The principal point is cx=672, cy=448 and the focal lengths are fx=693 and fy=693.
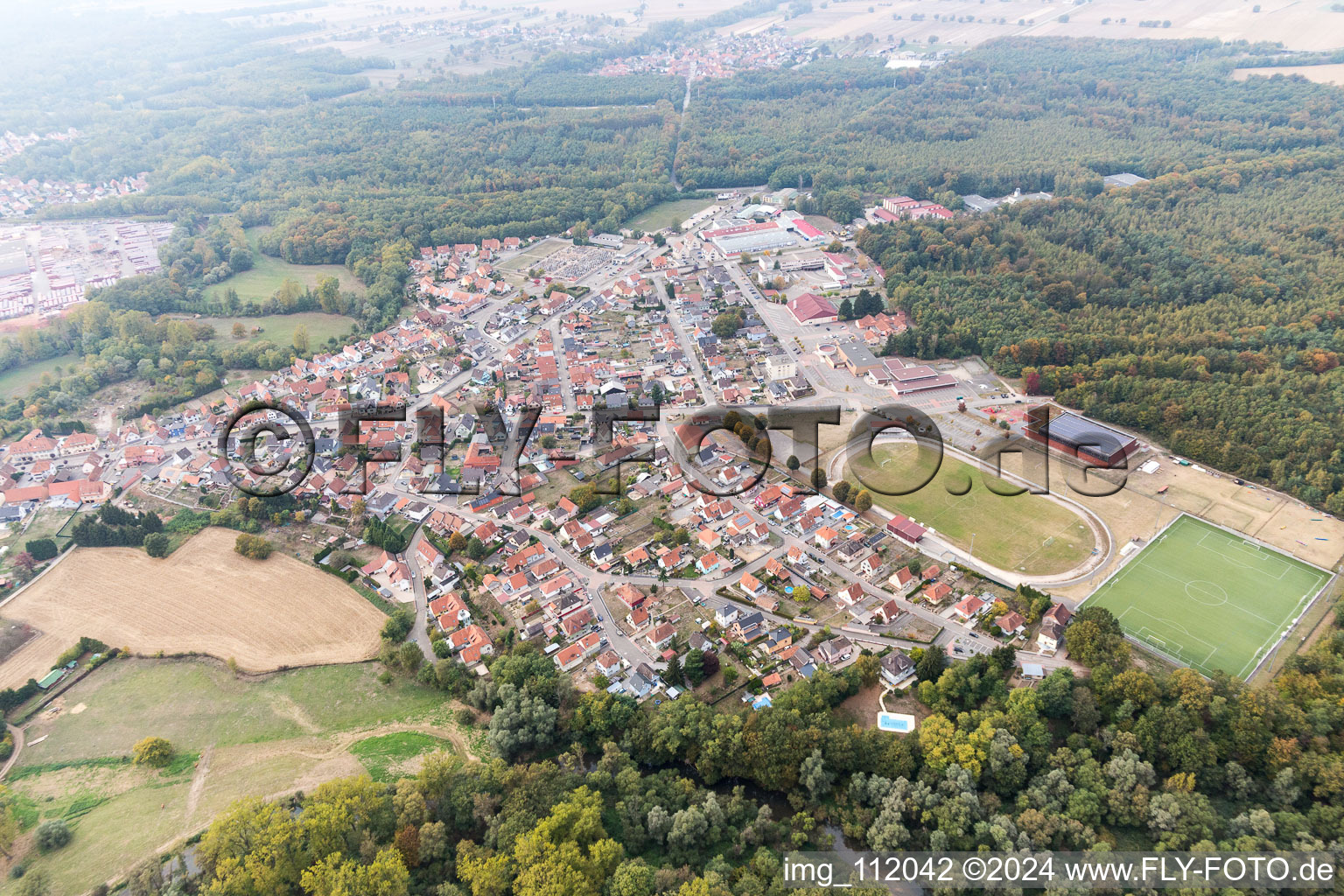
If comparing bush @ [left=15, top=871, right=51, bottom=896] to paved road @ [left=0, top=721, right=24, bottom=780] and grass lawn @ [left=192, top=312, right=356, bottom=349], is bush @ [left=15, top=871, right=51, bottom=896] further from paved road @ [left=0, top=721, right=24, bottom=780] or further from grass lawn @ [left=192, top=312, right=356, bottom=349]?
grass lawn @ [left=192, top=312, right=356, bottom=349]

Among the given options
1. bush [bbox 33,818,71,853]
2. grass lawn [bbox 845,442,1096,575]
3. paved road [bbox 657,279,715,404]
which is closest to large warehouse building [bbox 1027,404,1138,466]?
grass lawn [bbox 845,442,1096,575]

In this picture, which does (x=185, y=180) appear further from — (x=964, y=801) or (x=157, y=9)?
(x=157, y=9)

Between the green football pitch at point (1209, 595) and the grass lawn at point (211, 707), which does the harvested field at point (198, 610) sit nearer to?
the grass lawn at point (211, 707)

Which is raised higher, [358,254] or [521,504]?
[358,254]

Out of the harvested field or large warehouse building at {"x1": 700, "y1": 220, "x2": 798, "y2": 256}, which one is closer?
the harvested field

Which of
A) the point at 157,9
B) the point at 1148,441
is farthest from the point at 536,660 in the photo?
the point at 157,9

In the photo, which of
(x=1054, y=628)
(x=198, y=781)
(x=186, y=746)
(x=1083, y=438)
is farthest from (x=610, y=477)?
(x=1083, y=438)
